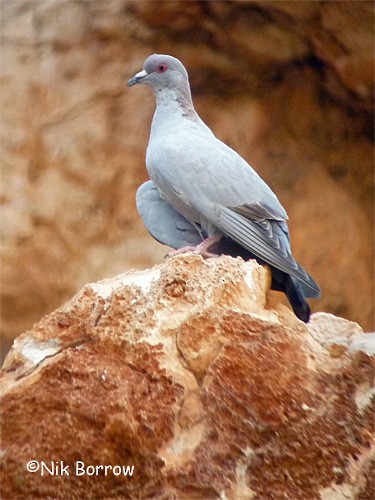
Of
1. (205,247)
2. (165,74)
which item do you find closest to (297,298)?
(205,247)

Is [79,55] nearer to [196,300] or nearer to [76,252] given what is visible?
[76,252]

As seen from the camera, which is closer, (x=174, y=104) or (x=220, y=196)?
(x=220, y=196)

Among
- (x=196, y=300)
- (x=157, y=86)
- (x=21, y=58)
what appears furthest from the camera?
(x=21, y=58)

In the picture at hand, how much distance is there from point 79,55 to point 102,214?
121 centimetres

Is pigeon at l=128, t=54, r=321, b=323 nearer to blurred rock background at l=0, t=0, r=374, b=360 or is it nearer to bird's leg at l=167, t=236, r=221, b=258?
bird's leg at l=167, t=236, r=221, b=258

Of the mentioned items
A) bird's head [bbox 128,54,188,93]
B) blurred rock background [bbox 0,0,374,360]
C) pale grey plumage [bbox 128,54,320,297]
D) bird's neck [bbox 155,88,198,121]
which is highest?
bird's head [bbox 128,54,188,93]

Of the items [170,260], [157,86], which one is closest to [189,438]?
[170,260]

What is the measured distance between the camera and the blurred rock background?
6895 mm

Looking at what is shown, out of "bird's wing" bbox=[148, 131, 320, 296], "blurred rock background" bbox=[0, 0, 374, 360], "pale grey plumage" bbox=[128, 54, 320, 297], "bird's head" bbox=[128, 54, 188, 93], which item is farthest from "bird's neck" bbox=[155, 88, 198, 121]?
"blurred rock background" bbox=[0, 0, 374, 360]

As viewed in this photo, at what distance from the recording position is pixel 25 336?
3309mm

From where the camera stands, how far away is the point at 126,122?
7051mm

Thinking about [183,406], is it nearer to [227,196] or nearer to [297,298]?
[297,298]

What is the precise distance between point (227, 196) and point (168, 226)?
0.47 m

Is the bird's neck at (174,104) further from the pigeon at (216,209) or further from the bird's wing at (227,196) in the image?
the bird's wing at (227,196)
